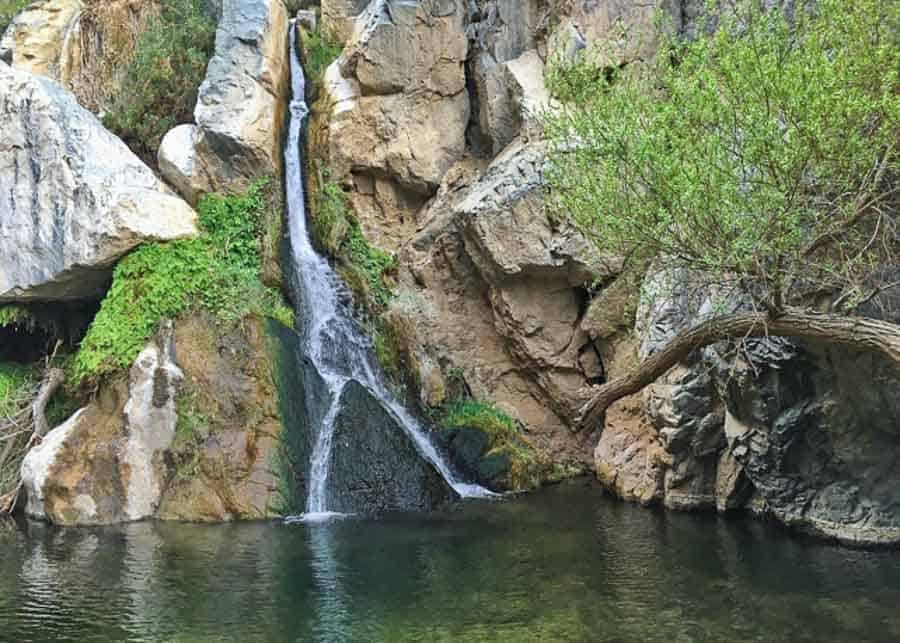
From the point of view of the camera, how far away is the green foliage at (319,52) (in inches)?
835

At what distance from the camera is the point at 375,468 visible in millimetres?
15242

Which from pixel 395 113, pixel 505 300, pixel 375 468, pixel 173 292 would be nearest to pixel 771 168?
pixel 375 468

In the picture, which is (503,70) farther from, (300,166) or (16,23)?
(16,23)

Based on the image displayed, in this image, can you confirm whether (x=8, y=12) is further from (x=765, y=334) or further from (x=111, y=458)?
(x=765, y=334)

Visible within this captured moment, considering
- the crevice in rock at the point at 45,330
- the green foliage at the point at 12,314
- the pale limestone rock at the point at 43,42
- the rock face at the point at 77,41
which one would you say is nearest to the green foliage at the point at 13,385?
the crevice in rock at the point at 45,330

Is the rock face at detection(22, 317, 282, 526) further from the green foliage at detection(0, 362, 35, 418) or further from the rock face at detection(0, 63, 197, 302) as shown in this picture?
the rock face at detection(0, 63, 197, 302)

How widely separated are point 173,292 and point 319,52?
838cm

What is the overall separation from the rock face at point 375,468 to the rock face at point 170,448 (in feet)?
3.70

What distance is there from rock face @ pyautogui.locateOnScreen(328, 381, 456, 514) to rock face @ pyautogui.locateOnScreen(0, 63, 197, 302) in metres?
5.19

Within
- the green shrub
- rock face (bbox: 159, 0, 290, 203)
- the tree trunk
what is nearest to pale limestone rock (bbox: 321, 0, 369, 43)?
rock face (bbox: 159, 0, 290, 203)

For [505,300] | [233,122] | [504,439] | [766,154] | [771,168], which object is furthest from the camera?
[233,122]

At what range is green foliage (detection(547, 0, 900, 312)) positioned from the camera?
29.2 ft

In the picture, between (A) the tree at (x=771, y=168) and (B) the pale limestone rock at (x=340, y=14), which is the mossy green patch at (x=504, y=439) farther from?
(B) the pale limestone rock at (x=340, y=14)

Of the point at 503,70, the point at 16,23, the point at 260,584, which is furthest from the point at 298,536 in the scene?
the point at 16,23
